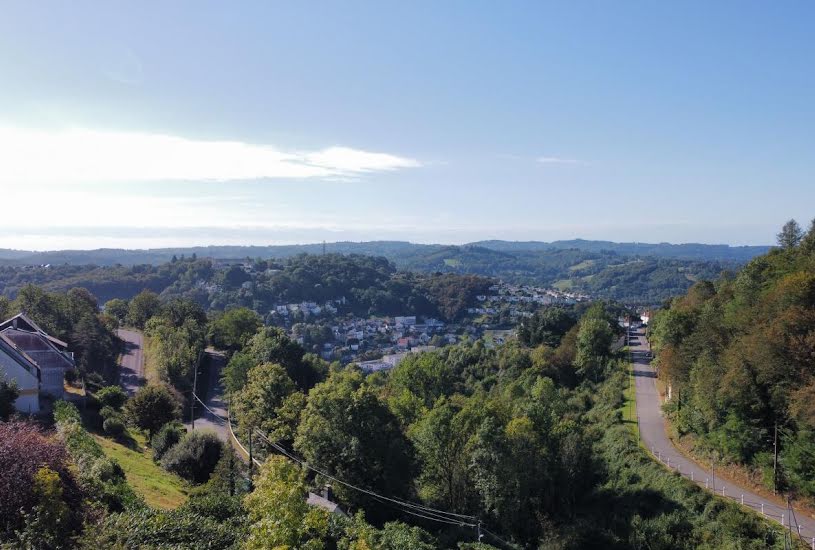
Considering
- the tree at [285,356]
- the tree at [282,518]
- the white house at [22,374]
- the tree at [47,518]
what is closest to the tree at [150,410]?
the white house at [22,374]

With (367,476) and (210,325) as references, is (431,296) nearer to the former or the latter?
(210,325)

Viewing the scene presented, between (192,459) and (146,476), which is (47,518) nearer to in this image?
(146,476)

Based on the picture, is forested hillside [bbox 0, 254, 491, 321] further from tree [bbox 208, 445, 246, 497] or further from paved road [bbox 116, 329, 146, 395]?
tree [bbox 208, 445, 246, 497]

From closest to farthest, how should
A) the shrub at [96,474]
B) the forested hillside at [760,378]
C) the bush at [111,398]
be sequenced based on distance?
1. the shrub at [96,474]
2. the forested hillside at [760,378]
3. the bush at [111,398]

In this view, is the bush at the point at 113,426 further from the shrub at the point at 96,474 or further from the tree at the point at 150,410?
the shrub at the point at 96,474

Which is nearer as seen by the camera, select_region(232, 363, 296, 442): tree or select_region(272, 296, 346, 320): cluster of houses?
select_region(232, 363, 296, 442): tree

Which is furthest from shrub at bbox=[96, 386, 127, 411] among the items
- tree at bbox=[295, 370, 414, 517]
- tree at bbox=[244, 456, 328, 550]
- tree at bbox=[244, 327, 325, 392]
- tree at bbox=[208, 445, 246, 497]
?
tree at bbox=[244, 456, 328, 550]
